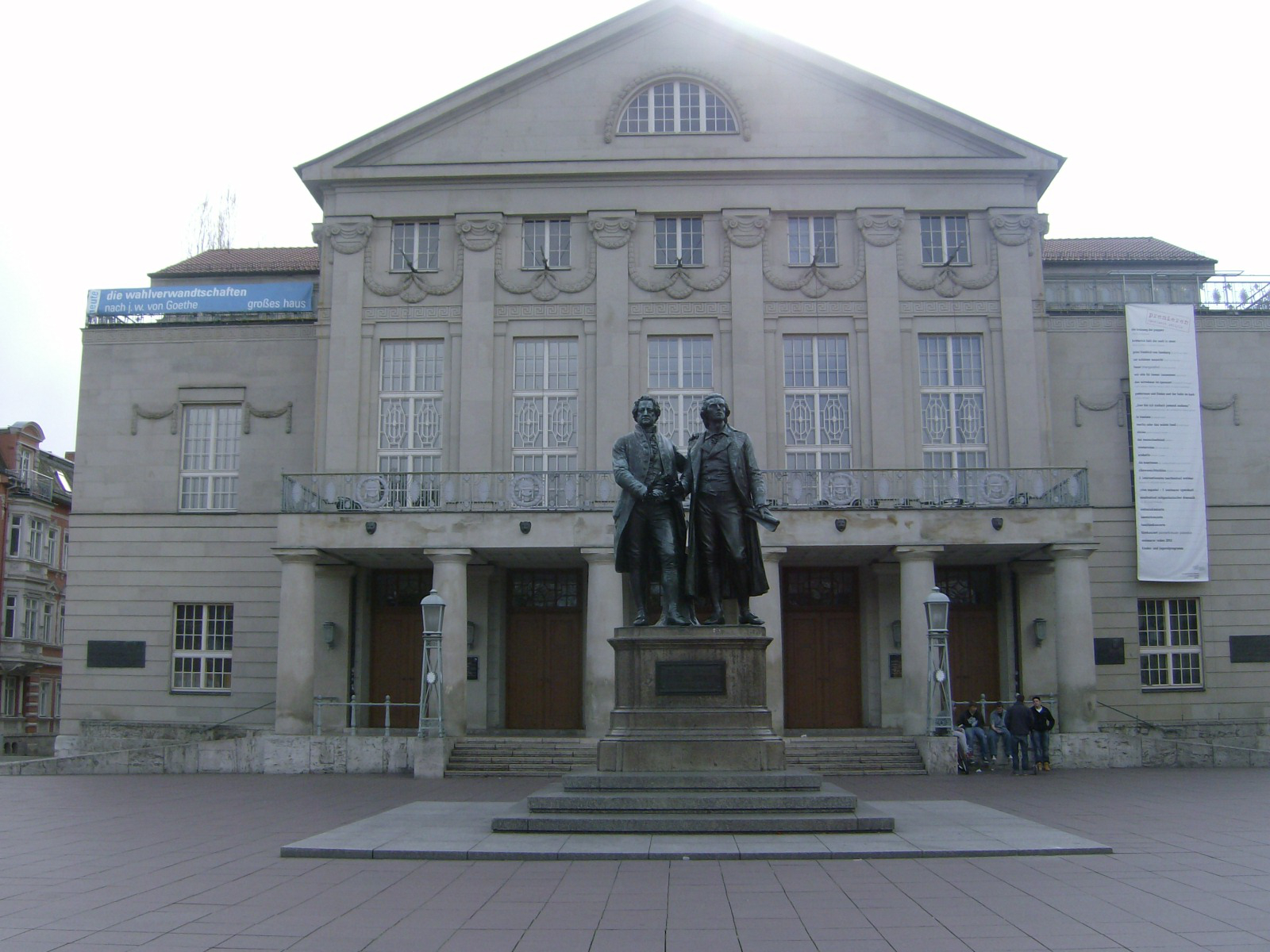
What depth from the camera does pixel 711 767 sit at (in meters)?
13.7

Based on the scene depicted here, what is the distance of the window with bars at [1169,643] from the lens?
32.6 m

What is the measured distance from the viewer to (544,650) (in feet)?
108

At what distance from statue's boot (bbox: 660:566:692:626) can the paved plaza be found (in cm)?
341

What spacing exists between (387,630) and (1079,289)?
21.2 m

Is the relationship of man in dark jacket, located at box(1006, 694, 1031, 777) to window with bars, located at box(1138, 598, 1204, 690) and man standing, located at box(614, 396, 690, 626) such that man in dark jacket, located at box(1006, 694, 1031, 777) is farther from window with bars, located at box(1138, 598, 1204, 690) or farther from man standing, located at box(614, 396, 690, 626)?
man standing, located at box(614, 396, 690, 626)

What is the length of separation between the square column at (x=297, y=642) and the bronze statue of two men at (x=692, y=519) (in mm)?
15846

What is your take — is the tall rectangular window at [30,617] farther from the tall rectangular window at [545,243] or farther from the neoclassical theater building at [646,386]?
the tall rectangular window at [545,243]

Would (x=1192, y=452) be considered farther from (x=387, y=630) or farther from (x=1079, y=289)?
(x=387, y=630)

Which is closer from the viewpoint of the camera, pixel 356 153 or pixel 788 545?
pixel 788 545

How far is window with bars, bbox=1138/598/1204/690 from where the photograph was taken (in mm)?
32594

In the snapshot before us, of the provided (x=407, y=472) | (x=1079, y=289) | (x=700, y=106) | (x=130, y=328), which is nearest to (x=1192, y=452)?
(x=1079, y=289)

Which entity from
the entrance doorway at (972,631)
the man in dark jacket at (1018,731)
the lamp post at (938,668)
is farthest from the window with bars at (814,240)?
the man in dark jacket at (1018,731)

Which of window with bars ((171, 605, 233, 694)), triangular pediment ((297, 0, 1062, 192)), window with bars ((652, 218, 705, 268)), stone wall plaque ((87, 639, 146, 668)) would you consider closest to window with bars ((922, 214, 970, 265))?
triangular pediment ((297, 0, 1062, 192))

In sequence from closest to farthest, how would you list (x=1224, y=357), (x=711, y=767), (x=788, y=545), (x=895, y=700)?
(x=711, y=767) → (x=788, y=545) → (x=895, y=700) → (x=1224, y=357)
